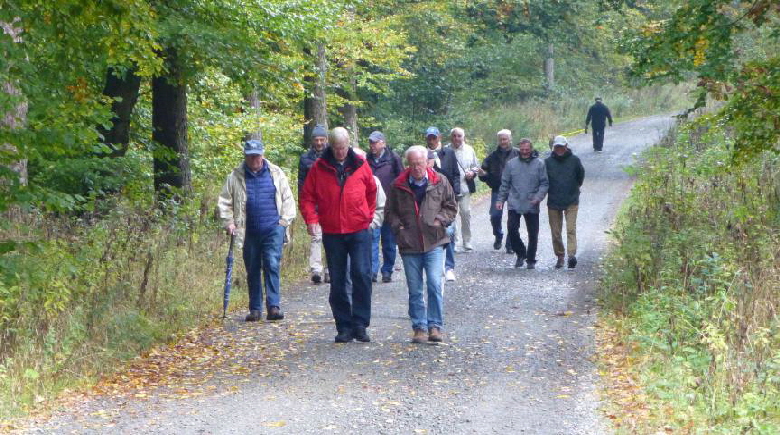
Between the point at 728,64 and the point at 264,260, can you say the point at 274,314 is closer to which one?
the point at 264,260

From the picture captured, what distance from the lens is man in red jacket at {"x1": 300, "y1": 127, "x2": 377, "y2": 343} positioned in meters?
9.80

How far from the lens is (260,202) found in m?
10.8

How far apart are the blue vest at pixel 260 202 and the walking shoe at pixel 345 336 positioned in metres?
1.62

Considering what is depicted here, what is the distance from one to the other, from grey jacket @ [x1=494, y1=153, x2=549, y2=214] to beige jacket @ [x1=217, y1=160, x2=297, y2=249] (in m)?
4.76

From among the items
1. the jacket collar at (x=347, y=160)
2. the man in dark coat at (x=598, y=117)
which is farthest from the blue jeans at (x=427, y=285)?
the man in dark coat at (x=598, y=117)

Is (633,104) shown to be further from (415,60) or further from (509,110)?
(415,60)

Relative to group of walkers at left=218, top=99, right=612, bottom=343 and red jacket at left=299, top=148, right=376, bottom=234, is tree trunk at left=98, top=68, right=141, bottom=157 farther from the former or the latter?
red jacket at left=299, top=148, right=376, bottom=234

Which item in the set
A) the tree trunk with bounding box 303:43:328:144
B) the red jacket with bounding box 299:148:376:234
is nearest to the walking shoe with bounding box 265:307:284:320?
the red jacket with bounding box 299:148:376:234

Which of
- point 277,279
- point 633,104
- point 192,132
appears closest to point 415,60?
point 192,132

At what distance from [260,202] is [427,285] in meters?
2.17

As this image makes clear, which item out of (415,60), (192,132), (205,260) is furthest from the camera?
(415,60)

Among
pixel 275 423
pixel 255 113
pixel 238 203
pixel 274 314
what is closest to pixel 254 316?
pixel 274 314

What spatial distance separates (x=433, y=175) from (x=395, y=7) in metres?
19.6

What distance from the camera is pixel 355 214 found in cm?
981
